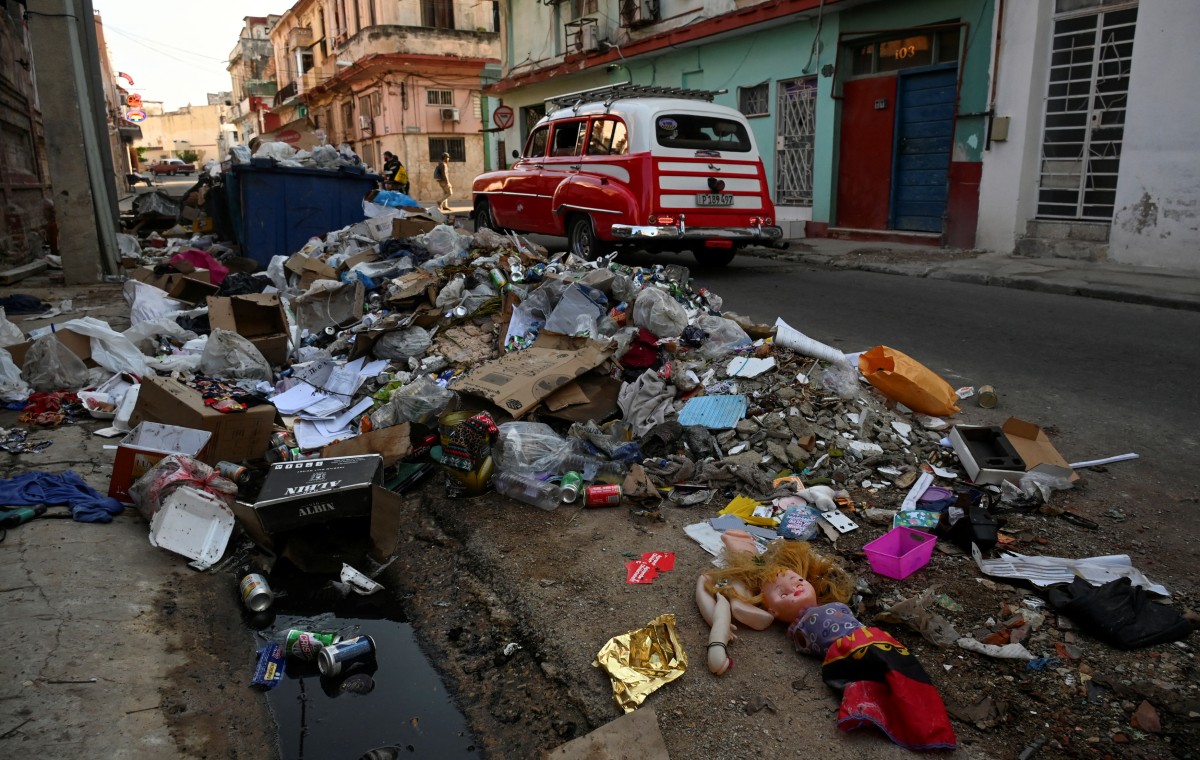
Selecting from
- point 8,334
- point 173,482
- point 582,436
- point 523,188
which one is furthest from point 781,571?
point 523,188

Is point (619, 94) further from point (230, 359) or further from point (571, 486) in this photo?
→ point (571, 486)

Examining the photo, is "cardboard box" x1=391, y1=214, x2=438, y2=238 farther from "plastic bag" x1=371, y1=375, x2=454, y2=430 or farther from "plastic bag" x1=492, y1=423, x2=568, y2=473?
"plastic bag" x1=492, y1=423, x2=568, y2=473

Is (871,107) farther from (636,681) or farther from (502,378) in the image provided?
(636,681)

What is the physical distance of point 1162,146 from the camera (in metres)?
8.89

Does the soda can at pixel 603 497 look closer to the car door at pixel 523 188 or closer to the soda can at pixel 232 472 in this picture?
the soda can at pixel 232 472

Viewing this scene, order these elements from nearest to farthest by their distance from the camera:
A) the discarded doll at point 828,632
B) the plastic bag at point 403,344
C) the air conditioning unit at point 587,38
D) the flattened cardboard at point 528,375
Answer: the discarded doll at point 828,632 < the flattened cardboard at point 528,375 < the plastic bag at point 403,344 < the air conditioning unit at point 587,38

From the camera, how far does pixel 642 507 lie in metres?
3.59

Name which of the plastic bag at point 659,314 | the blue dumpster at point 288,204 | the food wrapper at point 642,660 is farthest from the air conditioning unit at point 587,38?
the food wrapper at point 642,660

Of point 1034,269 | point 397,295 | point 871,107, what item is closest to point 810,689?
point 397,295

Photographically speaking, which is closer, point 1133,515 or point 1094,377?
point 1133,515

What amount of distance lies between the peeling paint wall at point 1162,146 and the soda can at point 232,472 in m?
9.96

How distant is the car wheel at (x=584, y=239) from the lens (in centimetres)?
901

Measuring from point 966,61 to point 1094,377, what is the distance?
763 cm

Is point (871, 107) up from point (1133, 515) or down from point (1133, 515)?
up
